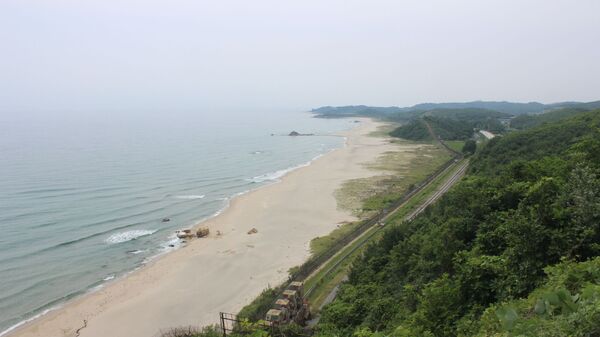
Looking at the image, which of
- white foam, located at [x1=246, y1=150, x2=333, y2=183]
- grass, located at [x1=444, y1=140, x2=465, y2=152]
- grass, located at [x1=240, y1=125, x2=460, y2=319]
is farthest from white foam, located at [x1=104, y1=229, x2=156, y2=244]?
grass, located at [x1=444, y1=140, x2=465, y2=152]

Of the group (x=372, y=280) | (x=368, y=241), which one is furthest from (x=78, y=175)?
(x=372, y=280)

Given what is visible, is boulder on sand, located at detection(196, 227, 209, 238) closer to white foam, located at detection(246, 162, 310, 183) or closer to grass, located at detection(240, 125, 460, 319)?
grass, located at detection(240, 125, 460, 319)

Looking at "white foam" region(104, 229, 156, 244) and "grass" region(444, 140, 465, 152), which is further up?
"grass" region(444, 140, 465, 152)

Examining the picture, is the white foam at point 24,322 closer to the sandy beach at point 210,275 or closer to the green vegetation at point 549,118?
the sandy beach at point 210,275

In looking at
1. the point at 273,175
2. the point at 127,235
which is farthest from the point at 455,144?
the point at 127,235

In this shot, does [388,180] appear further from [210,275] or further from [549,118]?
[549,118]

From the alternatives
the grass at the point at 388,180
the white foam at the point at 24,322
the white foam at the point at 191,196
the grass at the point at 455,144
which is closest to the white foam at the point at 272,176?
the white foam at the point at 191,196
